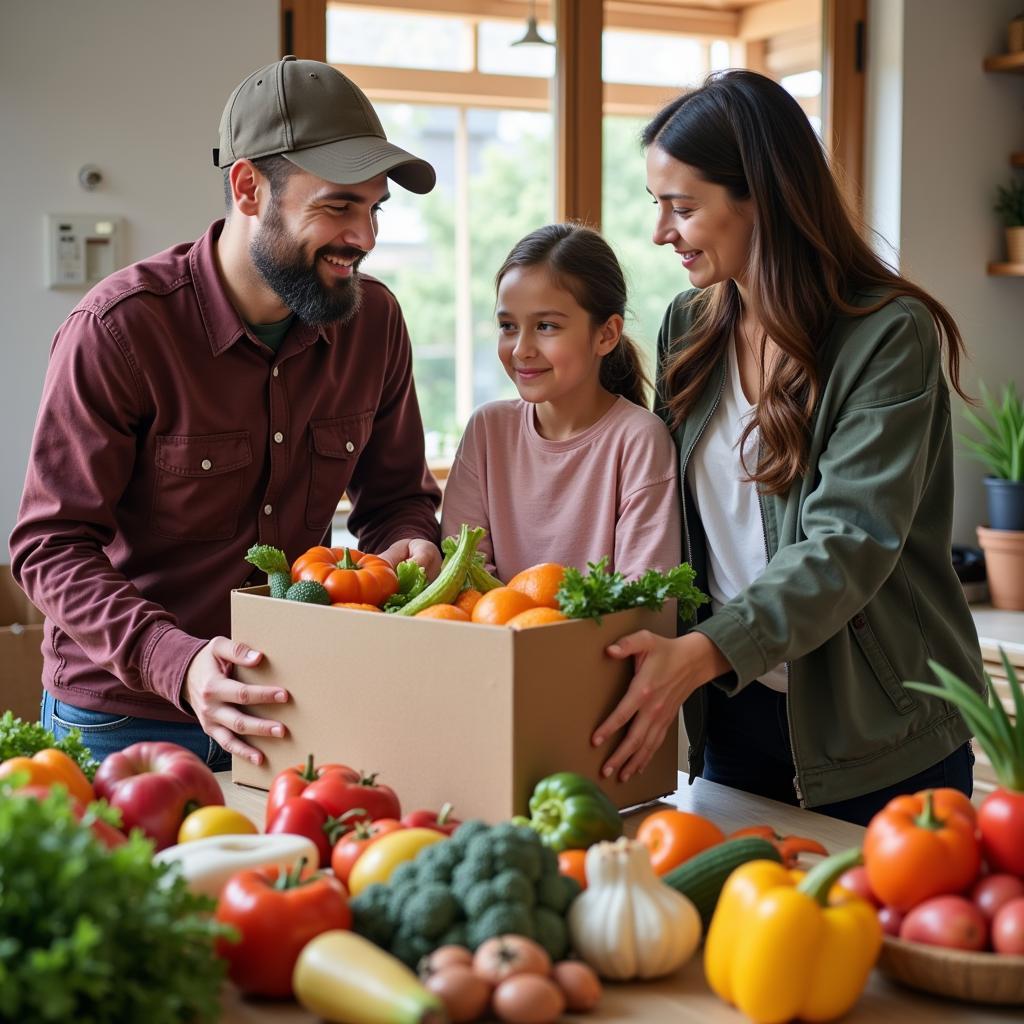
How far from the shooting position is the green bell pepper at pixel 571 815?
4.04ft

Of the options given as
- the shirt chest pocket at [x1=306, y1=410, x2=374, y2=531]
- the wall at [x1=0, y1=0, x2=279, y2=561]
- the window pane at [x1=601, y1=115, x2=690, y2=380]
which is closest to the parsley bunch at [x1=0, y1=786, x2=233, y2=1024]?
the shirt chest pocket at [x1=306, y1=410, x2=374, y2=531]

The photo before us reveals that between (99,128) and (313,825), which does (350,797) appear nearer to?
(313,825)

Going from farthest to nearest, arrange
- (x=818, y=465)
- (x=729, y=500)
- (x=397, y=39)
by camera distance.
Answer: (x=397, y=39) < (x=729, y=500) < (x=818, y=465)

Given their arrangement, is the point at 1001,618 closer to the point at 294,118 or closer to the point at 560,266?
the point at 560,266

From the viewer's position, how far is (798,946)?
962 millimetres

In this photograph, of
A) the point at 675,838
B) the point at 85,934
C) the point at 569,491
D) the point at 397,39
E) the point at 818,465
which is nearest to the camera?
the point at 85,934

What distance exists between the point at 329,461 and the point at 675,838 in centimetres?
99

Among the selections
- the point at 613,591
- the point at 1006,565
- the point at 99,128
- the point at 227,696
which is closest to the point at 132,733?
the point at 227,696

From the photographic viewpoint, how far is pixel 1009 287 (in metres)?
4.01

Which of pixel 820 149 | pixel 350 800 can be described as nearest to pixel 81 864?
pixel 350 800

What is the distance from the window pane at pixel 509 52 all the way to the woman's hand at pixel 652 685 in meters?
2.29

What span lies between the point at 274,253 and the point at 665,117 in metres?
0.59

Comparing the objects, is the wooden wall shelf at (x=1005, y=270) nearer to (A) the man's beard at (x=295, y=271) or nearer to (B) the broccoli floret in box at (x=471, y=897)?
(A) the man's beard at (x=295, y=271)

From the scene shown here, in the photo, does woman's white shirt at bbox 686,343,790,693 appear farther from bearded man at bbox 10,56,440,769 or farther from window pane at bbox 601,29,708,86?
window pane at bbox 601,29,708,86
